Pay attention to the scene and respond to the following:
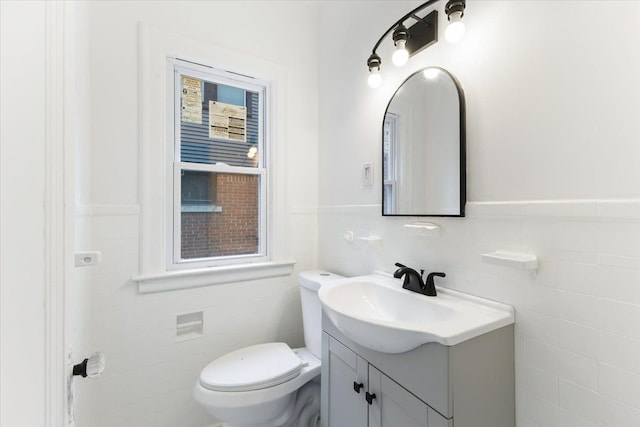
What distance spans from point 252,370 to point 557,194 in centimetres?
140

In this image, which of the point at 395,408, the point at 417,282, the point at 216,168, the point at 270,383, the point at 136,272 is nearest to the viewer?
the point at 395,408

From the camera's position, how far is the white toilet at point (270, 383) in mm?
1229

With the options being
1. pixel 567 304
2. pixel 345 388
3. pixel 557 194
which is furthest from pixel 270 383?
pixel 557 194

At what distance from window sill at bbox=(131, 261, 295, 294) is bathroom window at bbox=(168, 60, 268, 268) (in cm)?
9

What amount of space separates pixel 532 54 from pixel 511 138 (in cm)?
25

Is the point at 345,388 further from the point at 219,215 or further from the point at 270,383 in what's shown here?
the point at 219,215

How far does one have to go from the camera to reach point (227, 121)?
1767 millimetres

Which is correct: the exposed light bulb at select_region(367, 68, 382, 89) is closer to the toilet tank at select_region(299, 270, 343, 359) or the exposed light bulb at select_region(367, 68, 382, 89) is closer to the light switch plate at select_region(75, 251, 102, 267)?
the toilet tank at select_region(299, 270, 343, 359)

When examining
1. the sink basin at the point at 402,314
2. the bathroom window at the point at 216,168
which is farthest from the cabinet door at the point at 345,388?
the bathroom window at the point at 216,168

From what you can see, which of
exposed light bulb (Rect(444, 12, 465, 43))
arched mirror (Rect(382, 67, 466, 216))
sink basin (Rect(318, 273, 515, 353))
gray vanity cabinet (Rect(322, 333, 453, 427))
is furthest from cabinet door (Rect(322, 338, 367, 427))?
exposed light bulb (Rect(444, 12, 465, 43))

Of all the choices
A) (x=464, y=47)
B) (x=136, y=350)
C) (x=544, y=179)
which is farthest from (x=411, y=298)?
(x=136, y=350)

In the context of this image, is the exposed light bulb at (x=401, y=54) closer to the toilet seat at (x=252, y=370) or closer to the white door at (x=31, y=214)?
the white door at (x=31, y=214)

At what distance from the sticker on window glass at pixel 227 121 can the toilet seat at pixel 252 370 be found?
4.19ft

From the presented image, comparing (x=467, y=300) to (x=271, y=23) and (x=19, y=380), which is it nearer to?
(x=19, y=380)
